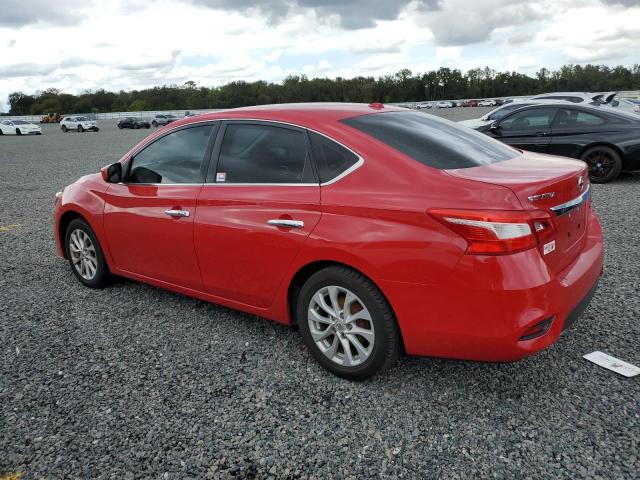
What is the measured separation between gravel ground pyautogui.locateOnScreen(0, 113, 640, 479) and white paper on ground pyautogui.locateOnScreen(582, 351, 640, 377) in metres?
0.07

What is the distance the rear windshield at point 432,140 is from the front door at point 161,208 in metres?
1.27

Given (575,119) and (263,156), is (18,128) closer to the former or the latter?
(575,119)

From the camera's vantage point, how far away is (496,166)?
3.20 metres

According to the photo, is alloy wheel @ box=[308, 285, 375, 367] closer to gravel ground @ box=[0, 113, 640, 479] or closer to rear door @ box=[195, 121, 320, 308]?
gravel ground @ box=[0, 113, 640, 479]

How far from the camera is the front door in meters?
3.92

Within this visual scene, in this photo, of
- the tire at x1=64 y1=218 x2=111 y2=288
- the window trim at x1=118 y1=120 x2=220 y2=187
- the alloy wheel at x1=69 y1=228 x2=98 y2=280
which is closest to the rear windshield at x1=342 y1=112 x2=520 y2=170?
the window trim at x1=118 y1=120 x2=220 y2=187

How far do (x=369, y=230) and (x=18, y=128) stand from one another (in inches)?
1815

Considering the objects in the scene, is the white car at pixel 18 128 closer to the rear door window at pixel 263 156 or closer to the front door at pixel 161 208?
the front door at pixel 161 208

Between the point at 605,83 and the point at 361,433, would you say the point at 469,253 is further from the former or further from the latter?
the point at 605,83

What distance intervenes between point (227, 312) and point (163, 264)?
2.15 ft

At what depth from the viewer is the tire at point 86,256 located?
192 inches

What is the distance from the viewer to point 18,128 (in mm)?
→ 41625

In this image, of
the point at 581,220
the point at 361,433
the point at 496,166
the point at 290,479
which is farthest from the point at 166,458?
the point at 581,220

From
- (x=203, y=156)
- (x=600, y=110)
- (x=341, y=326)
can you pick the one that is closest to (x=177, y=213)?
(x=203, y=156)
